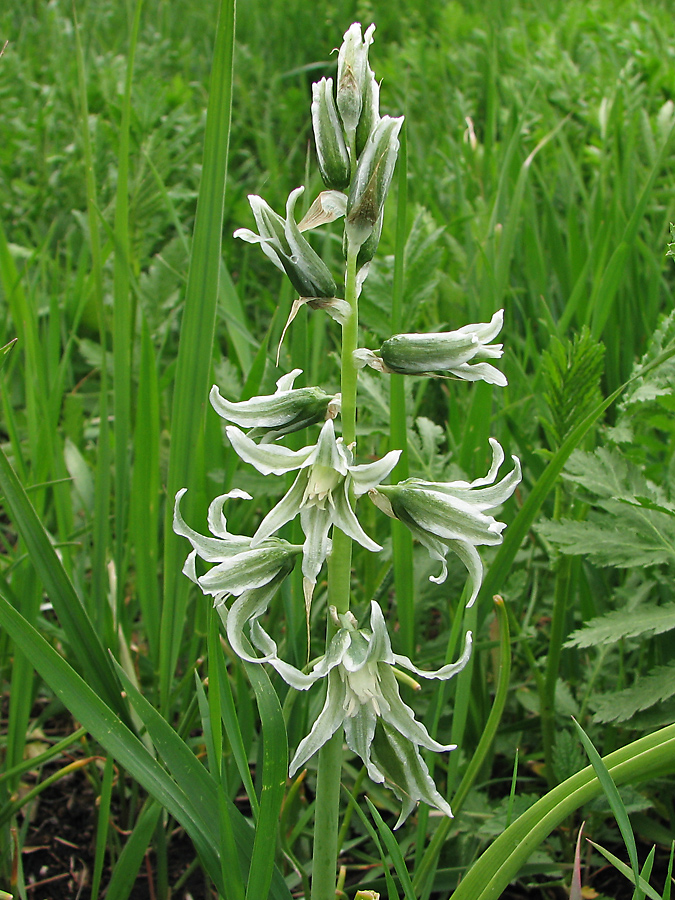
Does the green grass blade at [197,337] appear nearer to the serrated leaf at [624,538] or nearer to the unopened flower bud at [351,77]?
the unopened flower bud at [351,77]

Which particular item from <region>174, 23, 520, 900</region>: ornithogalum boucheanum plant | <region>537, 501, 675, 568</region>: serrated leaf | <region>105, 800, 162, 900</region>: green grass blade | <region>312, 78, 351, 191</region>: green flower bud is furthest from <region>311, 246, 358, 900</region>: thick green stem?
<region>537, 501, 675, 568</region>: serrated leaf

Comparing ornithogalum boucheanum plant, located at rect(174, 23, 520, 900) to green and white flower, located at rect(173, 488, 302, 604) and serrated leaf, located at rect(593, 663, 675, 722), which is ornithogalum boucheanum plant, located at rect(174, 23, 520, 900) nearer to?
green and white flower, located at rect(173, 488, 302, 604)

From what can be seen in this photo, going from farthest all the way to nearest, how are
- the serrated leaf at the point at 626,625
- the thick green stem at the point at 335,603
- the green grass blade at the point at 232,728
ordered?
1. the serrated leaf at the point at 626,625
2. the green grass blade at the point at 232,728
3. the thick green stem at the point at 335,603

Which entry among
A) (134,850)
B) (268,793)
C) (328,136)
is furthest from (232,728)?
(328,136)

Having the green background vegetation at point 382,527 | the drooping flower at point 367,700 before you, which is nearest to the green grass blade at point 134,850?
the green background vegetation at point 382,527

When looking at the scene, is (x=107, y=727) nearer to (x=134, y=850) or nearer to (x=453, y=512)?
(x=134, y=850)
